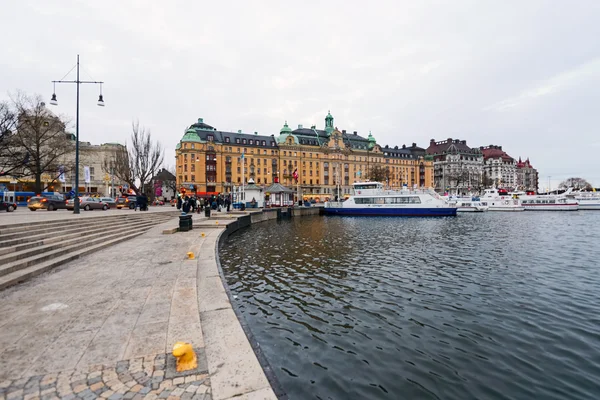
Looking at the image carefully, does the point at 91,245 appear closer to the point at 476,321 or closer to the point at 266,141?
the point at 476,321

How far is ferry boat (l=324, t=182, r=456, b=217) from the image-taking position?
4706 cm

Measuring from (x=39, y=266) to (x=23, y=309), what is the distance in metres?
3.51

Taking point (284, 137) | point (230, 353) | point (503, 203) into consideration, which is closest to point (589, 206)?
point (503, 203)

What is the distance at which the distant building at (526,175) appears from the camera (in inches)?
6503

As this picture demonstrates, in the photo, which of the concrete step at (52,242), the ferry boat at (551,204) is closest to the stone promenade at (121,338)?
the concrete step at (52,242)

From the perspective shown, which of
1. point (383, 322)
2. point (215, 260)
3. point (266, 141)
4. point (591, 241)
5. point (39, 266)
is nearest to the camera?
point (383, 322)

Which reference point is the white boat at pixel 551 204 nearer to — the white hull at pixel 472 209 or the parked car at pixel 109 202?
the white hull at pixel 472 209

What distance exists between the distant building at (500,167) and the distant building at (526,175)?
290 inches

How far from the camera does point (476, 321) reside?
7.17m

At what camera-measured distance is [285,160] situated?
304 feet

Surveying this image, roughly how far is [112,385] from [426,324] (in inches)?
254

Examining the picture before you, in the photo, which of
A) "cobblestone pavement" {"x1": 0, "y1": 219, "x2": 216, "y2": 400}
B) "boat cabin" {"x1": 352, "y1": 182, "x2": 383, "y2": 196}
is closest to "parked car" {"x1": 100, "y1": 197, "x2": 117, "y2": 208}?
"cobblestone pavement" {"x1": 0, "y1": 219, "x2": 216, "y2": 400}

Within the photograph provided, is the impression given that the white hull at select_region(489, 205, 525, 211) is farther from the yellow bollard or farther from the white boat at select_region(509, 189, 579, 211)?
the yellow bollard

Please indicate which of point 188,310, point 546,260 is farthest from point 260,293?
point 546,260
